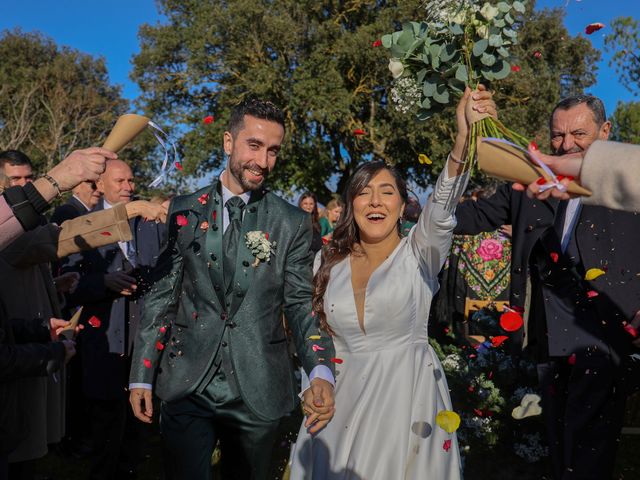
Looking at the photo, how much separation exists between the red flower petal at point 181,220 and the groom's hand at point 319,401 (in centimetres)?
115

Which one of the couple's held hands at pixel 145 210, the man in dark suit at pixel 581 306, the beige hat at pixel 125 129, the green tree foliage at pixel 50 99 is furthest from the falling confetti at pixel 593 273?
the green tree foliage at pixel 50 99

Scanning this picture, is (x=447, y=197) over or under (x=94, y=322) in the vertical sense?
A: over

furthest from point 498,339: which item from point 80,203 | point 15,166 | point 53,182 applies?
point 15,166

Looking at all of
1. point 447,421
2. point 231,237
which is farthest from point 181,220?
point 447,421

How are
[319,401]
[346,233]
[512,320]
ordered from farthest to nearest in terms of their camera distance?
[512,320], [346,233], [319,401]

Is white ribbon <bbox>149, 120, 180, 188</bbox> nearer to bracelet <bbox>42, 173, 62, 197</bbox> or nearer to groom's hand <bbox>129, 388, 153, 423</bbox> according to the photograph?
bracelet <bbox>42, 173, 62, 197</bbox>

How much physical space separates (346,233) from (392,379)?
1.02 m

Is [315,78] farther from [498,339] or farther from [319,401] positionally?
[319,401]

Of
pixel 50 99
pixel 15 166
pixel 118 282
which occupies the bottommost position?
pixel 118 282

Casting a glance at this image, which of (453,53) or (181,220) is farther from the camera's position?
(181,220)

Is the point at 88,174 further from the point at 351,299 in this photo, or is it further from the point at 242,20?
the point at 242,20

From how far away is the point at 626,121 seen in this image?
31188mm

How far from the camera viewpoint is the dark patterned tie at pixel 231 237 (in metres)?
3.55

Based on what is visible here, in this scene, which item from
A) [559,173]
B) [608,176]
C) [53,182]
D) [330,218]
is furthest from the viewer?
[330,218]
